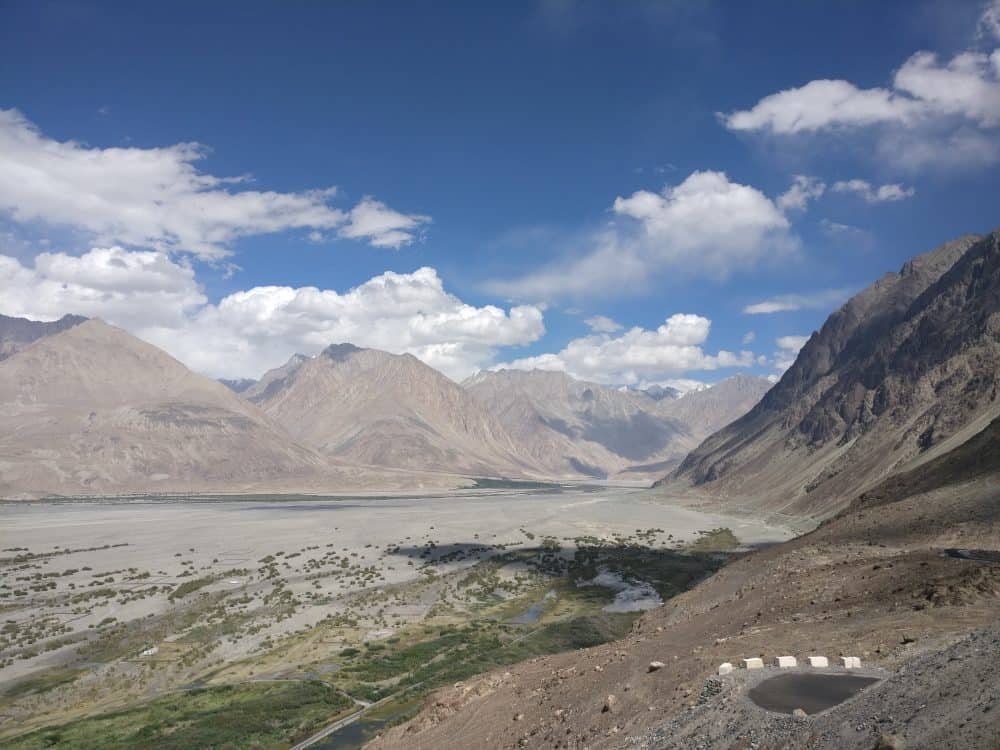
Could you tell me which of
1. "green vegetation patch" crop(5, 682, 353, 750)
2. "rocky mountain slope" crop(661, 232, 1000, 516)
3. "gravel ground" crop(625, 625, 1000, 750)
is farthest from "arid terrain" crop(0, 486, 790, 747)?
"rocky mountain slope" crop(661, 232, 1000, 516)

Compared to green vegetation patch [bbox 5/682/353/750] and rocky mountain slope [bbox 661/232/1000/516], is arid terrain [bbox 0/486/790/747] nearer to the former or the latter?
green vegetation patch [bbox 5/682/353/750]

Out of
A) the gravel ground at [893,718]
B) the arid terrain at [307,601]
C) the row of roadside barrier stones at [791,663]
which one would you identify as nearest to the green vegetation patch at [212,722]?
the arid terrain at [307,601]

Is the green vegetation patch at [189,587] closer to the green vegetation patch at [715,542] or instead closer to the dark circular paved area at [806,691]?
the dark circular paved area at [806,691]

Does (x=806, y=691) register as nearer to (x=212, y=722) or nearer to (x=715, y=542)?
(x=212, y=722)

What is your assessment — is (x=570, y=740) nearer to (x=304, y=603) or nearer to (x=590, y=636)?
(x=590, y=636)

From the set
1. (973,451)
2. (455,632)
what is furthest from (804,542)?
(455,632)

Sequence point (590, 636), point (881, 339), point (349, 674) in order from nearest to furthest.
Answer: point (349, 674), point (590, 636), point (881, 339)
